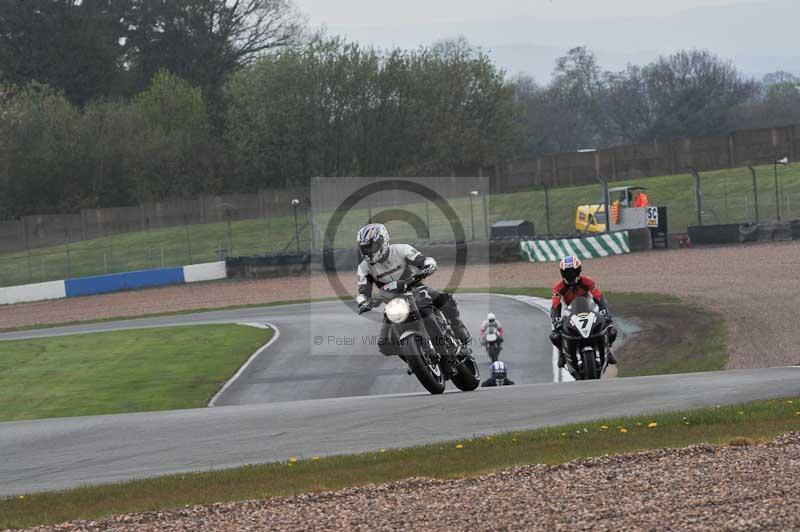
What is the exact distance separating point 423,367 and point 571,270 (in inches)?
121

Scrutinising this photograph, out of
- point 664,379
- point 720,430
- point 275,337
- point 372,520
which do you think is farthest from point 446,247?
point 372,520

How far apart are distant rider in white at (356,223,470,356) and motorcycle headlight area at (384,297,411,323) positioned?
0.32 m

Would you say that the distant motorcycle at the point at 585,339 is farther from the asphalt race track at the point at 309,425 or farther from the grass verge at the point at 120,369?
the grass verge at the point at 120,369

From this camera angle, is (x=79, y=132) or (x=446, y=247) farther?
(x=79, y=132)

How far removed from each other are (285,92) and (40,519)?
63118mm

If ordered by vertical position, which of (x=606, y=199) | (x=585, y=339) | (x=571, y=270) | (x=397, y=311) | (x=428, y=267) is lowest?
(x=585, y=339)

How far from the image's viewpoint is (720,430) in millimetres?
9461

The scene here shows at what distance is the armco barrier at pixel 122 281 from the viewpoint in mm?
44156

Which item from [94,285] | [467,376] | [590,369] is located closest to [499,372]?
[590,369]

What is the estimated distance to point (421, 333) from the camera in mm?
12211

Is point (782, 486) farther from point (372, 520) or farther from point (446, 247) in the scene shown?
point (446, 247)

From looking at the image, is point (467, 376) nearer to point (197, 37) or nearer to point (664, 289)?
point (664, 289)

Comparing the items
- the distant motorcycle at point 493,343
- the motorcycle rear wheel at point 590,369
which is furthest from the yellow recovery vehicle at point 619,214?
the motorcycle rear wheel at point 590,369

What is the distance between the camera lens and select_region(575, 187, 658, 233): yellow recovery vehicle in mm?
40688
